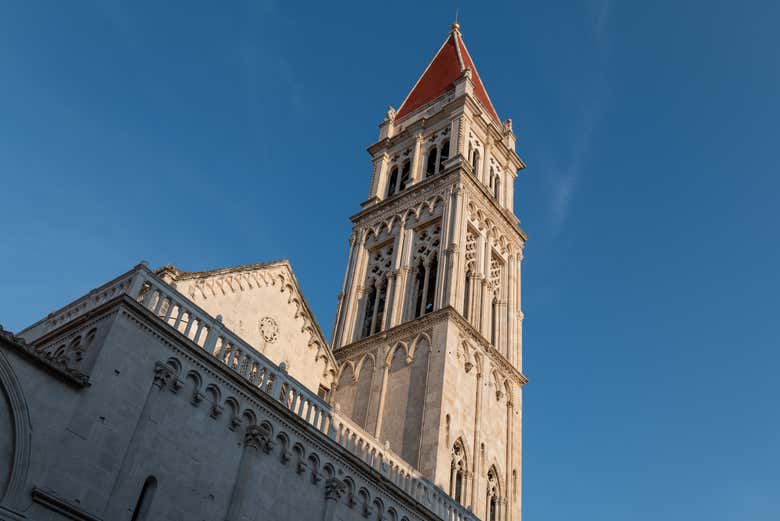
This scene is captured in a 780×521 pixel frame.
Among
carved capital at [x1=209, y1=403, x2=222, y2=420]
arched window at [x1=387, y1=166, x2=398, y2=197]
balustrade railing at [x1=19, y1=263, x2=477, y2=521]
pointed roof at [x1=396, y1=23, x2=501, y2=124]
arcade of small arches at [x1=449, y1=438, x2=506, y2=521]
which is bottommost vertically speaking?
carved capital at [x1=209, y1=403, x2=222, y2=420]

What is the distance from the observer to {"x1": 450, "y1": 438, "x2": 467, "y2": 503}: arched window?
72.9 ft

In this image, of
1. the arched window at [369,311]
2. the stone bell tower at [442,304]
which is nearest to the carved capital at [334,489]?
the stone bell tower at [442,304]

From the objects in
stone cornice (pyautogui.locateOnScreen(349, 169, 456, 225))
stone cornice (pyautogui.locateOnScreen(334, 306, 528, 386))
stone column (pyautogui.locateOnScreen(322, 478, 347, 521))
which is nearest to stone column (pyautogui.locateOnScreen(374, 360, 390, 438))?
stone cornice (pyautogui.locateOnScreen(334, 306, 528, 386))

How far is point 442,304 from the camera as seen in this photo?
82.6ft

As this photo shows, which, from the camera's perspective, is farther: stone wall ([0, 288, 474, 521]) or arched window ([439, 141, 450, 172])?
arched window ([439, 141, 450, 172])

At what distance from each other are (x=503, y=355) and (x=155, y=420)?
51.5ft

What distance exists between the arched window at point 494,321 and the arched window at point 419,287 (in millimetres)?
2769

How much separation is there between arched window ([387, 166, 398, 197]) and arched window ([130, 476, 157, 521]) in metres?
20.3

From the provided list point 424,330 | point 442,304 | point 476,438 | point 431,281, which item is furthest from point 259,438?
point 431,281

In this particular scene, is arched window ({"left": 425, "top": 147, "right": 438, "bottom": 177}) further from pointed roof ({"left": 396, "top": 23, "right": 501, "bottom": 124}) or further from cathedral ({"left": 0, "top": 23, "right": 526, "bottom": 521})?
pointed roof ({"left": 396, "top": 23, "right": 501, "bottom": 124})

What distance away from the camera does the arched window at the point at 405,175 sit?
3175 cm

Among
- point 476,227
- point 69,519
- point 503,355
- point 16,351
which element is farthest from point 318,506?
point 476,227

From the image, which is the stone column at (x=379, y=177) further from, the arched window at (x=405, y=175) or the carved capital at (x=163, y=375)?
the carved capital at (x=163, y=375)

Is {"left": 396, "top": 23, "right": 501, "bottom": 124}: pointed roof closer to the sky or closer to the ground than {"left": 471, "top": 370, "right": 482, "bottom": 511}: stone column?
closer to the sky
